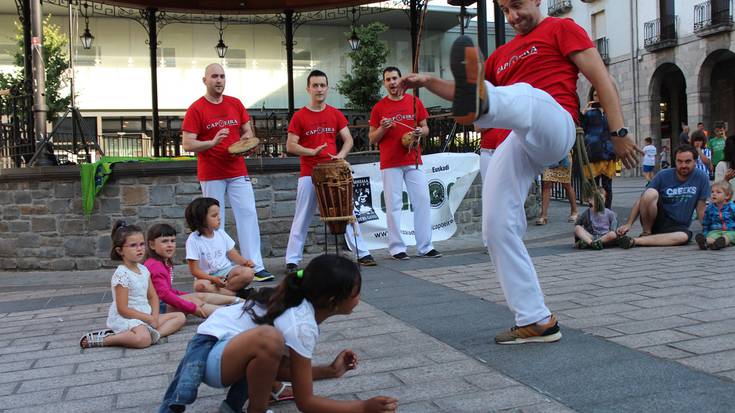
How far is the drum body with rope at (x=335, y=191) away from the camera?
20.3 feet

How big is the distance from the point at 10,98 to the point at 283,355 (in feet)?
27.4

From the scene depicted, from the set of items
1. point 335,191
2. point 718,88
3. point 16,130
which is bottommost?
point 335,191

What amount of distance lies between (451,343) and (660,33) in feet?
101

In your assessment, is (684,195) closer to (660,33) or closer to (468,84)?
(468,84)

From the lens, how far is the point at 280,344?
2404 mm

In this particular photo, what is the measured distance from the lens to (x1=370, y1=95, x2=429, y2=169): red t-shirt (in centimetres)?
724

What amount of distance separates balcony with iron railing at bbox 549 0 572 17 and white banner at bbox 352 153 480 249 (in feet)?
101

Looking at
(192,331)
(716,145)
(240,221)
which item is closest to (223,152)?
(240,221)

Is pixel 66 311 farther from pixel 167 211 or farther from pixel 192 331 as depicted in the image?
pixel 167 211

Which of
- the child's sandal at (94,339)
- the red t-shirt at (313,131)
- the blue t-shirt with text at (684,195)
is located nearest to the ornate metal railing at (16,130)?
the red t-shirt at (313,131)

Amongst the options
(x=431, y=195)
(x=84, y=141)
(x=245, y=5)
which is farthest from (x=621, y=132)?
(x=245, y=5)

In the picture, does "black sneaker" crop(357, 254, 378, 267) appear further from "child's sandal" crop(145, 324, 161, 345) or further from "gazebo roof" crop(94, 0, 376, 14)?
"gazebo roof" crop(94, 0, 376, 14)

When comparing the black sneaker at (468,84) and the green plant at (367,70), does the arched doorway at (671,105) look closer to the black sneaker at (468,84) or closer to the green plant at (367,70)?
the green plant at (367,70)

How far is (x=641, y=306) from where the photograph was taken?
4.32 m
